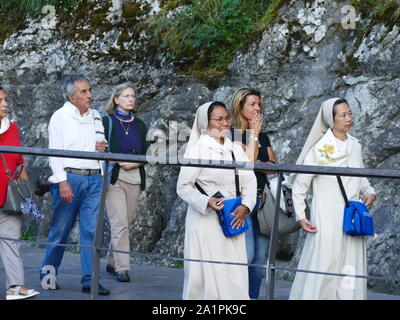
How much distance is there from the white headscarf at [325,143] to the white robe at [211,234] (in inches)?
23.4

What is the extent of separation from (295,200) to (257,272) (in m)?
0.75

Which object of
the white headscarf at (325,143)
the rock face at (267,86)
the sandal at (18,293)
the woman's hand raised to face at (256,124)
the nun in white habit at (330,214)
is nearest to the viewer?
the nun in white habit at (330,214)

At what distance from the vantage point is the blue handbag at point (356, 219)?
21.7ft

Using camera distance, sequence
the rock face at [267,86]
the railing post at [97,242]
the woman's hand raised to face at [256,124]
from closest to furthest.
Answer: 1. the railing post at [97,242]
2. the woman's hand raised to face at [256,124]
3. the rock face at [267,86]

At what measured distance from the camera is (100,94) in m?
11.5

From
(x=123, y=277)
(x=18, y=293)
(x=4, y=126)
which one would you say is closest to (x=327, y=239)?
(x=123, y=277)

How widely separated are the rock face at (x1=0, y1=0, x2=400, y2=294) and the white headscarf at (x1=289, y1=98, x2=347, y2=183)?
69 cm

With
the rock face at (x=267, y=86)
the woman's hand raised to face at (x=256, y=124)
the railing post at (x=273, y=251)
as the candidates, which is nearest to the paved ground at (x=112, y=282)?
the railing post at (x=273, y=251)

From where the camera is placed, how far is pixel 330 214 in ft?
22.1

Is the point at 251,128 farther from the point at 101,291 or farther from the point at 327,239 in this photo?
the point at 101,291

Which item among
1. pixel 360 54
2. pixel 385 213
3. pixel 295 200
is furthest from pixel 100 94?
pixel 295 200

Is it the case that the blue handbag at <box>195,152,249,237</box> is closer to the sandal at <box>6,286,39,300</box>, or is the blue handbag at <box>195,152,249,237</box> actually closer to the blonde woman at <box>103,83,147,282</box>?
the blonde woman at <box>103,83,147,282</box>

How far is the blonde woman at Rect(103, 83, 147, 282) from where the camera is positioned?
6574 millimetres

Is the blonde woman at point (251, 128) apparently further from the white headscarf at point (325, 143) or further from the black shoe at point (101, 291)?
the black shoe at point (101, 291)
